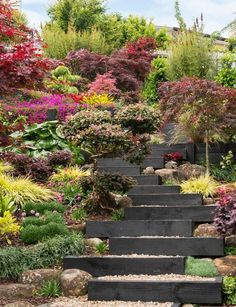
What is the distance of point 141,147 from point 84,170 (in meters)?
2.15

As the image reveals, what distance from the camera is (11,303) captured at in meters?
7.15

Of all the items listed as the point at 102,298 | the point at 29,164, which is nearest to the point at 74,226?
the point at 102,298

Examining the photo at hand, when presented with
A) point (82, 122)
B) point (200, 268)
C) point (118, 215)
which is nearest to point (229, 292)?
point (200, 268)

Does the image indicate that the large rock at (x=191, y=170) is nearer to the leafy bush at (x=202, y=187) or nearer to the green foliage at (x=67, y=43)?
the leafy bush at (x=202, y=187)

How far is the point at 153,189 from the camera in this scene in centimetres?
1053

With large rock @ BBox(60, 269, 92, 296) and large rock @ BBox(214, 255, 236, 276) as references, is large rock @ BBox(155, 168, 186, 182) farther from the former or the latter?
large rock @ BBox(60, 269, 92, 296)

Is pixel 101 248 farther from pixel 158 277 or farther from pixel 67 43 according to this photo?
pixel 67 43

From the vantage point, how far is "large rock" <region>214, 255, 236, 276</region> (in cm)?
770

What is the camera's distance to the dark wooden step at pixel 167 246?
8305 millimetres

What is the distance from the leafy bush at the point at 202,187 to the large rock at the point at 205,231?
1.20 m

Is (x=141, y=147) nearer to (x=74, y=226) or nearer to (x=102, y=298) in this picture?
(x=74, y=226)

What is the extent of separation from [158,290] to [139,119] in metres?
3.77

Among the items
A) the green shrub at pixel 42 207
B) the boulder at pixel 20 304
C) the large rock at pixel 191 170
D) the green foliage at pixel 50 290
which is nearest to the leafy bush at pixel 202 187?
the large rock at pixel 191 170

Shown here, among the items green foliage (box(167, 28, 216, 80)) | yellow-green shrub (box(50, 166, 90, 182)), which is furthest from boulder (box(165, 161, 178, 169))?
green foliage (box(167, 28, 216, 80))
